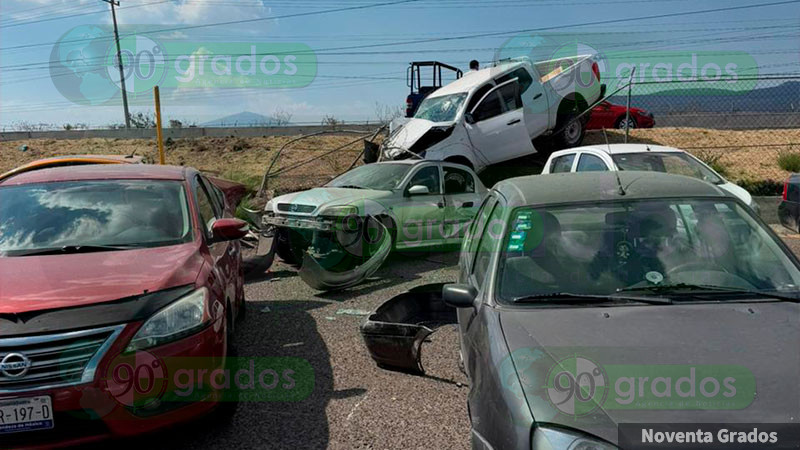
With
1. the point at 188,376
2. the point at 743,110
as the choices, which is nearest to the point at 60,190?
the point at 188,376

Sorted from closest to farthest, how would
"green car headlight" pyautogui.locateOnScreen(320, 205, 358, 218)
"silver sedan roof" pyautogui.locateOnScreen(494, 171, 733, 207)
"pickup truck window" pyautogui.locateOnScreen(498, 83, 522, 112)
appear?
"silver sedan roof" pyautogui.locateOnScreen(494, 171, 733, 207) → "green car headlight" pyautogui.locateOnScreen(320, 205, 358, 218) → "pickup truck window" pyautogui.locateOnScreen(498, 83, 522, 112)

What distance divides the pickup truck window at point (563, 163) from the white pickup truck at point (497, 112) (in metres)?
3.14

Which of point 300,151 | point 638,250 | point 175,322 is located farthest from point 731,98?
point 175,322

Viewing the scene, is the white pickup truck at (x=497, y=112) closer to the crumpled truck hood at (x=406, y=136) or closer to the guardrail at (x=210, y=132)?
the crumpled truck hood at (x=406, y=136)

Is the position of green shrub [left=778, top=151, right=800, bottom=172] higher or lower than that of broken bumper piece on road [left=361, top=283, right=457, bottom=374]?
higher

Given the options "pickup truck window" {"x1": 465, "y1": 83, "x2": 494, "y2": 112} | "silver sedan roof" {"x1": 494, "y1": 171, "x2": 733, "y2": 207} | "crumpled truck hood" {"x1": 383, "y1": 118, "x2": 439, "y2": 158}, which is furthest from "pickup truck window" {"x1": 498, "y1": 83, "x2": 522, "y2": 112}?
"silver sedan roof" {"x1": 494, "y1": 171, "x2": 733, "y2": 207}

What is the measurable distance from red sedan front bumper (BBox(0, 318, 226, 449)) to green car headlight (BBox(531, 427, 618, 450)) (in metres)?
2.06

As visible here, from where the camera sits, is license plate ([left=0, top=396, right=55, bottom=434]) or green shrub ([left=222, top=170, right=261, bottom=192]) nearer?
license plate ([left=0, top=396, right=55, bottom=434])

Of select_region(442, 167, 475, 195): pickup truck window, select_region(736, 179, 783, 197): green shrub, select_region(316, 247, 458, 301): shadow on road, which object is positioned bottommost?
select_region(316, 247, 458, 301): shadow on road

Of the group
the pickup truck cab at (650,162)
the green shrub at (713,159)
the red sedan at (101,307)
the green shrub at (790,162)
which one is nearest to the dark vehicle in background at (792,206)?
the pickup truck cab at (650,162)

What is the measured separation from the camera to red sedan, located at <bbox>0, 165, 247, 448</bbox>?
297 centimetres

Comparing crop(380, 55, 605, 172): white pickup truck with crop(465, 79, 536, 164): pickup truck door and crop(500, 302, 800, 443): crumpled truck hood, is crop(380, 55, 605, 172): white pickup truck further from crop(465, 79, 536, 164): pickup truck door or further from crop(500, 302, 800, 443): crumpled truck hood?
crop(500, 302, 800, 443): crumpled truck hood

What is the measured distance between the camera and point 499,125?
12.8 m

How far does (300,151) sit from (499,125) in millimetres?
7867
